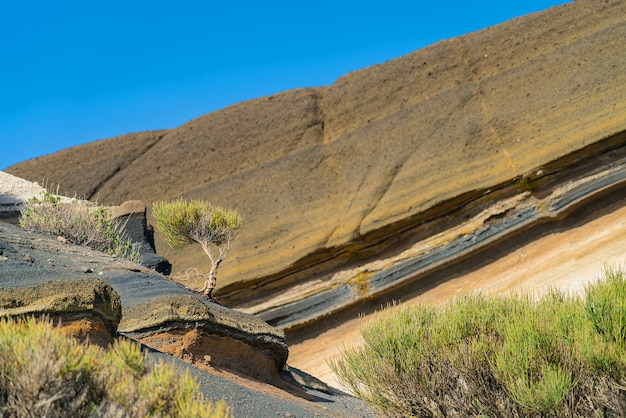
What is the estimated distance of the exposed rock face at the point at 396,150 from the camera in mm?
17359

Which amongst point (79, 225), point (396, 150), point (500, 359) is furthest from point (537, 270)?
point (500, 359)

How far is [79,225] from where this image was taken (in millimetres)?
12148

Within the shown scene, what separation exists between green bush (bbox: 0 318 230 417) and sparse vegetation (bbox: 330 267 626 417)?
13.0ft

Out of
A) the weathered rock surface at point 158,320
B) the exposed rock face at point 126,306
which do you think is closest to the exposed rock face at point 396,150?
the weathered rock surface at point 158,320

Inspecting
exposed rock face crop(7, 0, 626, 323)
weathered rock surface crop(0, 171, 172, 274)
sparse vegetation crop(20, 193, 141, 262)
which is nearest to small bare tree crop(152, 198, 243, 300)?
weathered rock surface crop(0, 171, 172, 274)

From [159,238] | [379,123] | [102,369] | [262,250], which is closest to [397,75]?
[379,123]

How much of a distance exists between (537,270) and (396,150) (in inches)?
181

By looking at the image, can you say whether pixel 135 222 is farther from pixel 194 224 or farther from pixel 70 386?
pixel 70 386

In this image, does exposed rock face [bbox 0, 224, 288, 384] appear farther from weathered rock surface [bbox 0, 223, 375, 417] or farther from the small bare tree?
the small bare tree

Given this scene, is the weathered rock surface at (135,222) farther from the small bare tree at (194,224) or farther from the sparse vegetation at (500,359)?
the sparse vegetation at (500,359)

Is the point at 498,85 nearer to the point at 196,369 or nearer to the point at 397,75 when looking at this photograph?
the point at 397,75

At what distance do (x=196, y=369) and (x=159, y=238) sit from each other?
13631 millimetres

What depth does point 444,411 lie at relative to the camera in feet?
26.2

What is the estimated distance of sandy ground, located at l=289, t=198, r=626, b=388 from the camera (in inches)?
623
